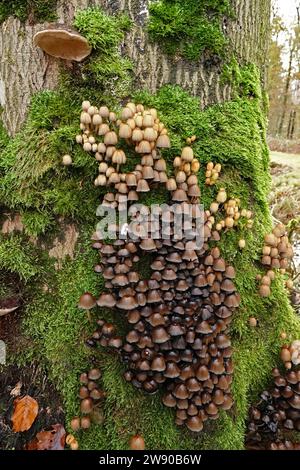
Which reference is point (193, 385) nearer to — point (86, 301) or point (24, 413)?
point (86, 301)

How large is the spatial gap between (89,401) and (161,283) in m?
0.98

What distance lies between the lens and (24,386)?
2.96 metres

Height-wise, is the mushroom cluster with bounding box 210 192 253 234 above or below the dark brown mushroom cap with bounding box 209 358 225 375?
above

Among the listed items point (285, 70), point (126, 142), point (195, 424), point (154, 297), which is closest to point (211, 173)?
point (126, 142)

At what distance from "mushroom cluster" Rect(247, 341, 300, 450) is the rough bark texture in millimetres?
2339

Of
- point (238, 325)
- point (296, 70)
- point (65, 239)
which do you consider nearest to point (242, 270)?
point (238, 325)

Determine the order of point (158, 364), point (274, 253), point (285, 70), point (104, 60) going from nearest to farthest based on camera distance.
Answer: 1. point (158, 364)
2. point (104, 60)
3. point (274, 253)
4. point (285, 70)

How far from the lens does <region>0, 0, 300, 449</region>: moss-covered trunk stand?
2.86m

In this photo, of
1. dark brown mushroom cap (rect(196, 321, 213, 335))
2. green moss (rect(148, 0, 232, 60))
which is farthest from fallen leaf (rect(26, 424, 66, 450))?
green moss (rect(148, 0, 232, 60))

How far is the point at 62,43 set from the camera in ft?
8.86

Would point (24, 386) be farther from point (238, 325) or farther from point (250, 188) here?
point (250, 188)

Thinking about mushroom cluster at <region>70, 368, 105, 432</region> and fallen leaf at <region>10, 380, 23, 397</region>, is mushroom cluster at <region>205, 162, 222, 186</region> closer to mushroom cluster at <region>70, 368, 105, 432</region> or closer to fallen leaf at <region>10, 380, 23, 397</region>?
mushroom cluster at <region>70, 368, 105, 432</region>

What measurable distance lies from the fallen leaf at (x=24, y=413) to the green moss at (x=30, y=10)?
291 centimetres

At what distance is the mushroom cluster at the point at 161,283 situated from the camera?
103 inches
